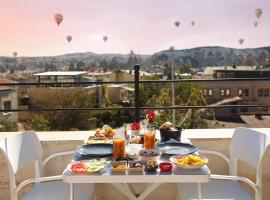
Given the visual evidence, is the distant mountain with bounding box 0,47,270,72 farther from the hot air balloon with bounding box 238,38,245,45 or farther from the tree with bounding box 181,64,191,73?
the hot air balloon with bounding box 238,38,245,45

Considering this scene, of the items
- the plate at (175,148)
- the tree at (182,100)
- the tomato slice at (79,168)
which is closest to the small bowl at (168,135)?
the plate at (175,148)

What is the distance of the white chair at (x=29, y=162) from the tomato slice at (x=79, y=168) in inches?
14.8

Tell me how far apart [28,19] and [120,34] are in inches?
554

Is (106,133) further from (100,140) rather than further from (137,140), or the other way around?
(137,140)

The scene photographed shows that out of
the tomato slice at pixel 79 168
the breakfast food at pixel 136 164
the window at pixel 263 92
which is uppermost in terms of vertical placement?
the breakfast food at pixel 136 164

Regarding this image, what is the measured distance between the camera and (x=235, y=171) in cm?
272

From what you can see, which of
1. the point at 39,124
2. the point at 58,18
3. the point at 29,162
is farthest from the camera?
the point at 39,124

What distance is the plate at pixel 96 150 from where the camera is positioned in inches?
87.2

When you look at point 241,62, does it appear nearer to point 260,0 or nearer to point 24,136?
point 260,0

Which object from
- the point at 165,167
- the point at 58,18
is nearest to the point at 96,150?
the point at 165,167

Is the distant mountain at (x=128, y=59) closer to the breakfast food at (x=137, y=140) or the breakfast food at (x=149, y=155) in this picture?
the breakfast food at (x=137, y=140)

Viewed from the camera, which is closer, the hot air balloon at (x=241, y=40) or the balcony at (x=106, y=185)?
the balcony at (x=106, y=185)

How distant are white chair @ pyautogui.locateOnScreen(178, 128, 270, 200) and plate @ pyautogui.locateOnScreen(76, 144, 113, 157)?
0.59m

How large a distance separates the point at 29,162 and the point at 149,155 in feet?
3.14
